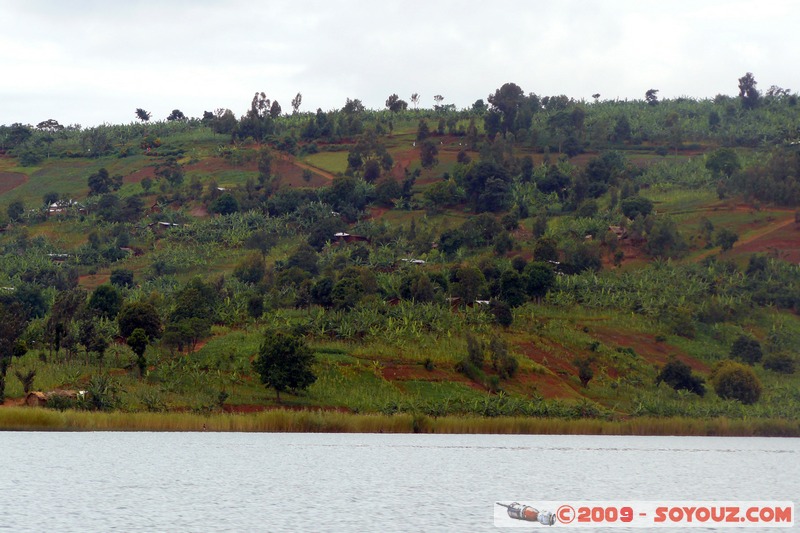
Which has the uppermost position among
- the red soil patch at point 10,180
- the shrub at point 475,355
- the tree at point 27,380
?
A: the red soil patch at point 10,180

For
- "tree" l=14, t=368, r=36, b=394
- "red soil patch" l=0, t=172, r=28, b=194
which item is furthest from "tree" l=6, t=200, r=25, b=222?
"tree" l=14, t=368, r=36, b=394

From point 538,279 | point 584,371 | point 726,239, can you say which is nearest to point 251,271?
point 538,279

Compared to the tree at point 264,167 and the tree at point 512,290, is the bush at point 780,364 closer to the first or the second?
the tree at point 512,290

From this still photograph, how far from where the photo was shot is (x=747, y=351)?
86.3 meters

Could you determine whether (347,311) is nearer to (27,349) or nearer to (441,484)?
(27,349)

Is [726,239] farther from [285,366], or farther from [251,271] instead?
[285,366]

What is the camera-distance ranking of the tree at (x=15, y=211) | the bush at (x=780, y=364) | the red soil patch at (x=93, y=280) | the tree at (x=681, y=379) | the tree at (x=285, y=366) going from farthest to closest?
1. the tree at (x=15, y=211)
2. the red soil patch at (x=93, y=280)
3. the bush at (x=780, y=364)
4. the tree at (x=681, y=379)
5. the tree at (x=285, y=366)

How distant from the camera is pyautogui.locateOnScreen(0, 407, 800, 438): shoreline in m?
52.2

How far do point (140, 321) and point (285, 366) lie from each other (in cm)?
1508

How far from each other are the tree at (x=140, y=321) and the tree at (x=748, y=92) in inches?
5042

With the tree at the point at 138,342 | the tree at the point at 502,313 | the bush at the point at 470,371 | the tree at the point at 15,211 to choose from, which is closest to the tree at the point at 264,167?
the tree at the point at 15,211

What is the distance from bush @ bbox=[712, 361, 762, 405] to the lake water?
46.5 ft

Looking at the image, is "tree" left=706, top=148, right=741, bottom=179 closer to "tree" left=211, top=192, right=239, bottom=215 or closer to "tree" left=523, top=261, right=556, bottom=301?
"tree" left=523, top=261, right=556, bottom=301

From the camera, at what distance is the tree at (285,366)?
66812mm
